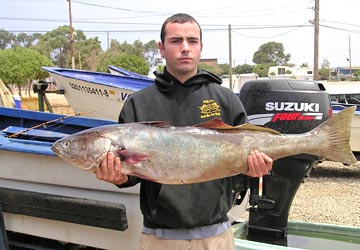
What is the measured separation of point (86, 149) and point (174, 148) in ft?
1.44

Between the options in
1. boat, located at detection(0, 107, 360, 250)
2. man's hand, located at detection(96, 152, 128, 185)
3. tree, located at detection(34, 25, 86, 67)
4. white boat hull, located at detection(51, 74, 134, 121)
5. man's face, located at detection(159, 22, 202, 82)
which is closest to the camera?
man's hand, located at detection(96, 152, 128, 185)

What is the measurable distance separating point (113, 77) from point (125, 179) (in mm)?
8551

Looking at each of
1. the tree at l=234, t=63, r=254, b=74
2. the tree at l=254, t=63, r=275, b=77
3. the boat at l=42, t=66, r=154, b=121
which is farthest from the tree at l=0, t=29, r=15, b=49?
the boat at l=42, t=66, r=154, b=121

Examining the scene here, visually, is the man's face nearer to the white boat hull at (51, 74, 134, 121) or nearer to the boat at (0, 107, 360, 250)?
the boat at (0, 107, 360, 250)

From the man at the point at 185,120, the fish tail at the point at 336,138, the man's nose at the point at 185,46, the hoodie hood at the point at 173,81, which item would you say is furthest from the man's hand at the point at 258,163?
the man's nose at the point at 185,46

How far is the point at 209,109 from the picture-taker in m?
2.37

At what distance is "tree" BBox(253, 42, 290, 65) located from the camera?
130500 mm

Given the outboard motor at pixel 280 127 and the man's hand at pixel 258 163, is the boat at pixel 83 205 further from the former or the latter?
the man's hand at pixel 258 163

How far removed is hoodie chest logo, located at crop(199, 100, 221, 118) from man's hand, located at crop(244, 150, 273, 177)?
31cm

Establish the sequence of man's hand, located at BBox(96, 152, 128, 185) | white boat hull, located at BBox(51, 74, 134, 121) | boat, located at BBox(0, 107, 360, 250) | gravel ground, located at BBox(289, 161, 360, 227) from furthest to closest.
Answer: white boat hull, located at BBox(51, 74, 134, 121) < gravel ground, located at BBox(289, 161, 360, 227) < boat, located at BBox(0, 107, 360, 250) < man's hand, located at BBox(96, 152, 128, 185)

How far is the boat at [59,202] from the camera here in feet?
11.6

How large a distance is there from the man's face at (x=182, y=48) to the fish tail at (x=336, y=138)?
0.79 meters

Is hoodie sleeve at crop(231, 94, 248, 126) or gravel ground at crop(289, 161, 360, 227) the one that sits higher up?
hoodie sleeve at crop(231, 94, 248, 126)

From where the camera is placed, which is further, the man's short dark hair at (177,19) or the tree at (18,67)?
the tree at (18,67)
